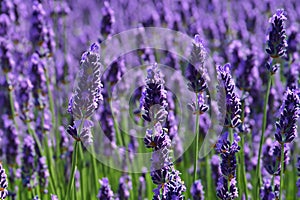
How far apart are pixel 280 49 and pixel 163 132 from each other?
78cm

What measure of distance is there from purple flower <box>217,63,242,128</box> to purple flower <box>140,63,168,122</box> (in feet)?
0.94

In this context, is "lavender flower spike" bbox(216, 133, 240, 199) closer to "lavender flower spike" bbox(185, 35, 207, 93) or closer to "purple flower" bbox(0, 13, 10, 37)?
"lavender flower spike" bbox(185, 35, 207, 93)

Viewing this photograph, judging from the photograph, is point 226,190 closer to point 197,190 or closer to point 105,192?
point 197,190

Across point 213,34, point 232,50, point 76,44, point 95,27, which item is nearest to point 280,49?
point 232,50

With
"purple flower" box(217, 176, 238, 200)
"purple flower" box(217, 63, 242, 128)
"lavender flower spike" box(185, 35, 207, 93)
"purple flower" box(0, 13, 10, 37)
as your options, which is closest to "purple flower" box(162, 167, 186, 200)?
"purple flower" box(217, 176, 238, 200)

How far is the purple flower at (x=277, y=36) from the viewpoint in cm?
284

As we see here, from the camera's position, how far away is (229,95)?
262 cm

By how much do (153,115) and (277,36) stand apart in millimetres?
799

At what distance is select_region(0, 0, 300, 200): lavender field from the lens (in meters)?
2.53

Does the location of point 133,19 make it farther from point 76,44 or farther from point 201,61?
point 201,61

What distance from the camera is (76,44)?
303 inches

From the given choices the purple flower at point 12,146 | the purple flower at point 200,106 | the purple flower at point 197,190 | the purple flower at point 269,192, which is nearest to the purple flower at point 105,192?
the purple flower at point 197,190

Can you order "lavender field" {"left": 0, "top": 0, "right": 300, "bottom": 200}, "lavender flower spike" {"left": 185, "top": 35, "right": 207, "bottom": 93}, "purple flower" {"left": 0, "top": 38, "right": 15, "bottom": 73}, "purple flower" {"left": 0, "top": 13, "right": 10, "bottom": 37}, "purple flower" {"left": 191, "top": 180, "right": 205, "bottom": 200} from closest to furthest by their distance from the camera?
"lavender field" {"left": 0, "top": 0, "right": 300, "bottom": 200}
"lavender flower spike" {"left": 185, "top": 35, "right": 207, "bottom": 93}
"purple flower" {"left": 191, "top": 180, "right": 205, "bottom": 200}
"purple flower" {"left": 0, "top": 38, "right": 15, "bottom": 73}
"purple flower" {"left": 0, "top": 13, "right": 10, "bottom": 37}

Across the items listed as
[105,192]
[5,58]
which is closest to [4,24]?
[5,58]
